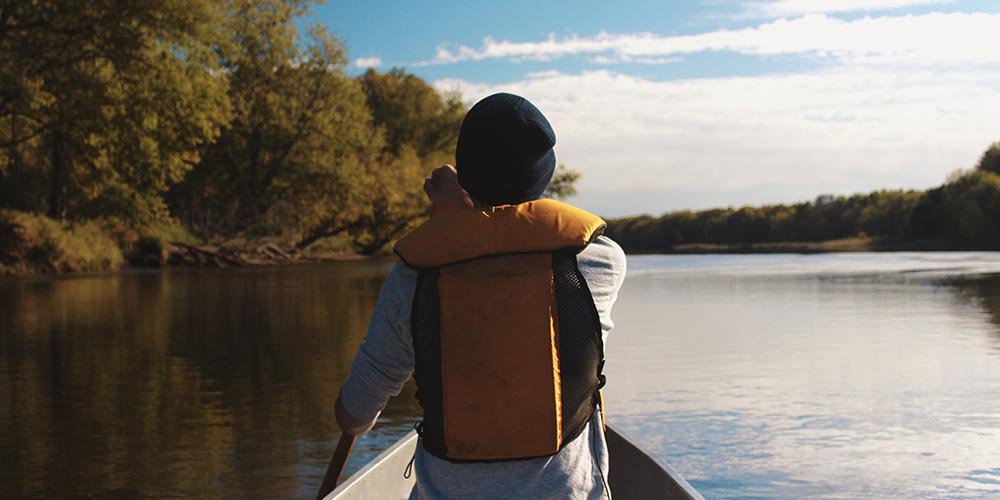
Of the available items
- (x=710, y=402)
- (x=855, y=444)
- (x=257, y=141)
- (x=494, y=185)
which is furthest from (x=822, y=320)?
(x=257, y=141)

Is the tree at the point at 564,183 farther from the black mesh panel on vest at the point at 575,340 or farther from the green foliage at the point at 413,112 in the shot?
the black mesh panel on vest at the point at 575,340

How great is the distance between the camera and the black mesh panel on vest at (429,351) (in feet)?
6.72

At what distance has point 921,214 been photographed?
178 ft

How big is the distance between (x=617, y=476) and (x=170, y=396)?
5.31m

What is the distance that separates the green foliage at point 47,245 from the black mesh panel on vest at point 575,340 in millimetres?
25784

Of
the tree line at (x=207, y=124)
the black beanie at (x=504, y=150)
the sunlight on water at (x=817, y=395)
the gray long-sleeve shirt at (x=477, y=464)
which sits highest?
the tree line at (x=207, y=124)

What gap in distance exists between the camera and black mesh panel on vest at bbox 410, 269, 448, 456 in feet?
6.72

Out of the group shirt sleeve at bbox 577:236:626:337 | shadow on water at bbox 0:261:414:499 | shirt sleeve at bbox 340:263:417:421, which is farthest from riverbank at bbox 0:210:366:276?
Result: shirt sleeve at bbox 577:236:626:337

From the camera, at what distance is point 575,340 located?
2066 millimetres

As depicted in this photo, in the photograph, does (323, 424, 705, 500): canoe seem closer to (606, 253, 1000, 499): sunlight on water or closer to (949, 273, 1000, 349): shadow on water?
(606, 253, 1000, 499): sunlight on water

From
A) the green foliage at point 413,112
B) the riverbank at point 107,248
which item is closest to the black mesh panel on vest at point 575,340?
the riverbank at point 107,248

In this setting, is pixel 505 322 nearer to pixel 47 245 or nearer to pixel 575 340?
pixel 575 340

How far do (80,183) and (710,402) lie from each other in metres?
20.5

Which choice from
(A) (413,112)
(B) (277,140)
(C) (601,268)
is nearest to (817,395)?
(C) (601,268)
